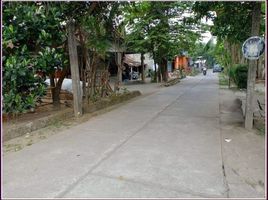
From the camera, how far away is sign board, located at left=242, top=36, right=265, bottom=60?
709 centimetres

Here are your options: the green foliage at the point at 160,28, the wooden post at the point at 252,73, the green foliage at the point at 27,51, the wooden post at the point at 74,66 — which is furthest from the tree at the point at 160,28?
the wooden post at the point at 252,73

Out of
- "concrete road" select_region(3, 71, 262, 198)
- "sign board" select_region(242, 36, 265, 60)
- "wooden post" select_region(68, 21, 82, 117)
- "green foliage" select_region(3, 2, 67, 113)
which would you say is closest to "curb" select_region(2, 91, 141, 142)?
"wooden post" select_region(68, 21, 82, 117)

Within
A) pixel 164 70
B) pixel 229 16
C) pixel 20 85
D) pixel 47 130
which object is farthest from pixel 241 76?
pixel 20 85

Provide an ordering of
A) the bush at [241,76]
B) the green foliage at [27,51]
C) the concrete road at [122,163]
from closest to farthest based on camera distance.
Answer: the concrete road at [122,163], the green foliage at [27,51], the bush at [241,76]

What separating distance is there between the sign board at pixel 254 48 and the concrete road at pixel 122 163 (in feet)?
6.35

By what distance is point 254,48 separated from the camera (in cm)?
715

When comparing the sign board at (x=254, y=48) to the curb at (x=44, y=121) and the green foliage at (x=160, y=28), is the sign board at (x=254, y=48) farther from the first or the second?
the green foliage at (x=160, y=28)

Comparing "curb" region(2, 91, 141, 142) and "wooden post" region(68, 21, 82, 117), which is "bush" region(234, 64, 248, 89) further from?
"wooden post" region(68, 21, 82, 117)

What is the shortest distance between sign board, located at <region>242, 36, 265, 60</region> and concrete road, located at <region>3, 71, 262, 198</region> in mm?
1937

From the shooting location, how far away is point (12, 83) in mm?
7215

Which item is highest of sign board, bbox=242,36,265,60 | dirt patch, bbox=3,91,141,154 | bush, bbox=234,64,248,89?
sign board, bbox=242,36,265,60

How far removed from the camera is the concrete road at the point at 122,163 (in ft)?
13.5

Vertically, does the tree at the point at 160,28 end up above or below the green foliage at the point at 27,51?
above

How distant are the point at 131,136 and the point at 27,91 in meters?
2.83
